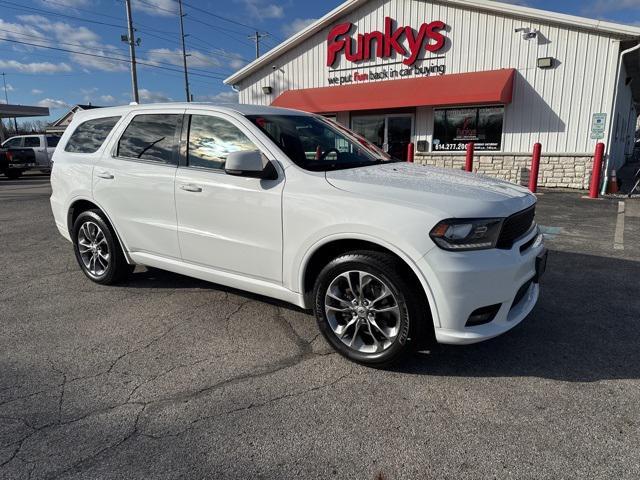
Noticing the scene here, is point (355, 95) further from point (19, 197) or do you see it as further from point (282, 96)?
point (19, 197)

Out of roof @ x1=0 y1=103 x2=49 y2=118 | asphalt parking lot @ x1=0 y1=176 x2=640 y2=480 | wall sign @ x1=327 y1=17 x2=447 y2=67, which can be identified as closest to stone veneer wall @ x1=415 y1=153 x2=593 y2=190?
wall sign @ x1=327 y1=17 x2=447 y2=67

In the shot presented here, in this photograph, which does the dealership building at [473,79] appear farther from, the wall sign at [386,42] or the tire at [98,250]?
the tire at [98,250]

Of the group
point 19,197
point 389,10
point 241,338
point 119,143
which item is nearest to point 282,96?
point 389,10

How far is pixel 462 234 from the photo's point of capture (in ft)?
8.99

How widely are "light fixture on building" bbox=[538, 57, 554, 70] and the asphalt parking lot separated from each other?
384 inches

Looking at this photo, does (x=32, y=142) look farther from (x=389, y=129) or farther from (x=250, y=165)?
(x=250, y=165)

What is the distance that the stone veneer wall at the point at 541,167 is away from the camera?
41.5 feet

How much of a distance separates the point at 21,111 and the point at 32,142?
16.3 m

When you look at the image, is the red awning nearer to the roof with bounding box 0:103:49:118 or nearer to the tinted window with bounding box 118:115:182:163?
the tinted window with bounding box 118:115:182:163

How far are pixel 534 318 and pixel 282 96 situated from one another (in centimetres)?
1475

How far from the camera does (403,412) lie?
2637 mm

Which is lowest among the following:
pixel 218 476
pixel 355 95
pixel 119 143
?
pixel 218 476

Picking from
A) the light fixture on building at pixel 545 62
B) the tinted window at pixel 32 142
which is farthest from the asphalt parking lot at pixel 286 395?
the tinted window at pixel 32 142

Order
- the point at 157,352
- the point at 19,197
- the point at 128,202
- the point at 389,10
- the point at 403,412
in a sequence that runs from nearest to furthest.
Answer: the point at 403,412 → the point at 157,352 → the point at 128,202 → the point at 19,197 → the point at 389,10
